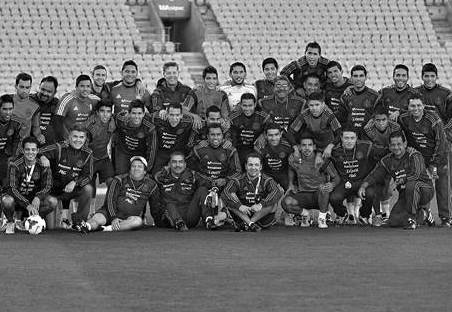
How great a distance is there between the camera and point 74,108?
13.2 metres

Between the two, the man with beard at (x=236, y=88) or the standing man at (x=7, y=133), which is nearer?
the standing man at (x=7, y=133)

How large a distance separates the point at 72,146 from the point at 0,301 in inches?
184

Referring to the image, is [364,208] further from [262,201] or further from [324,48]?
[324,48]

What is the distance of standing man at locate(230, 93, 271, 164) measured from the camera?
1320 centimetres

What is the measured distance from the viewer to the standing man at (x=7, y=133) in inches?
496

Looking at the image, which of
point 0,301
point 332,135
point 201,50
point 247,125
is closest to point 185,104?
point 247,125

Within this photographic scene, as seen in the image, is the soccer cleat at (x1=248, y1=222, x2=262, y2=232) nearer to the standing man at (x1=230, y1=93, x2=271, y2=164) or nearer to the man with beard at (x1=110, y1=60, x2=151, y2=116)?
the standing man at (x1=230, y1=93, x2=271, y2=164)

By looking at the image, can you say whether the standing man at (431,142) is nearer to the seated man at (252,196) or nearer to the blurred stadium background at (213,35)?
the seated man at (252,196)

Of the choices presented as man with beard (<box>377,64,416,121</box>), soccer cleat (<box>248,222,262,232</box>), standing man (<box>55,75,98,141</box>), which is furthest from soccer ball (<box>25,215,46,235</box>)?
man with beard (<box>377,64,416,121</box>)

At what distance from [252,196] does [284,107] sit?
144 centimetres

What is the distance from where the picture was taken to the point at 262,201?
1241 centimetres

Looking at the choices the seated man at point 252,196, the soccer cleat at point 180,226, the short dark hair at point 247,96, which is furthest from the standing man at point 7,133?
the short dark hair at point 247,96

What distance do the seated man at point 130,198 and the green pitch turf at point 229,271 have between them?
0.27 metres

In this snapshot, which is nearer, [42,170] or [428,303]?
[428,303]
